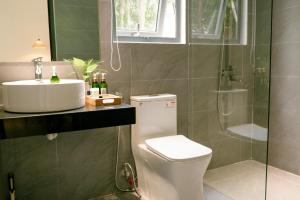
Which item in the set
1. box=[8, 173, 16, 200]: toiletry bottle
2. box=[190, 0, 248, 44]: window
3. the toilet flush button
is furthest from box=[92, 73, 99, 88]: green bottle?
box=[190, 0, 248, 44]: window

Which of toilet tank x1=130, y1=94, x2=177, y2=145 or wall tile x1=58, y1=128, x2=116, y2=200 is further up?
toilet tank x1=130, y1=94, x2=177, y2=145

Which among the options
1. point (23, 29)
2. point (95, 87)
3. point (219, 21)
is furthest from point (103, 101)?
point (219, 21)

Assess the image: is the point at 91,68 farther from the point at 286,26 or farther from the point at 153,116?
the point at 286,26

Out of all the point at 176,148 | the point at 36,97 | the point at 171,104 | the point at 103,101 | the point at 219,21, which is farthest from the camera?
the point at 219,21

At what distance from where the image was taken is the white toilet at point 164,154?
1839mm

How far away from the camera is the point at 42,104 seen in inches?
61.8

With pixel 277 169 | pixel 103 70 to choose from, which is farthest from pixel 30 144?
pixel 277 169

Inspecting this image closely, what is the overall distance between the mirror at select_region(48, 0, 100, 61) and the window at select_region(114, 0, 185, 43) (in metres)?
0.30

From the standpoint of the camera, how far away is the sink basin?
5.09ft

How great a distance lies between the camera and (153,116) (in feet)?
7.36

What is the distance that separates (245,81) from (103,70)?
3.69ft

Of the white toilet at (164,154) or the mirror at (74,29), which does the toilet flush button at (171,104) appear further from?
the mirror at (74,29)

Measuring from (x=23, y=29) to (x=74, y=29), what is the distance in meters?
0.35

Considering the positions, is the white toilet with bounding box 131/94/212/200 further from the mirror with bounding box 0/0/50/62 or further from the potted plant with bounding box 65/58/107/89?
the mirror with bounding box 0/0/50/62
